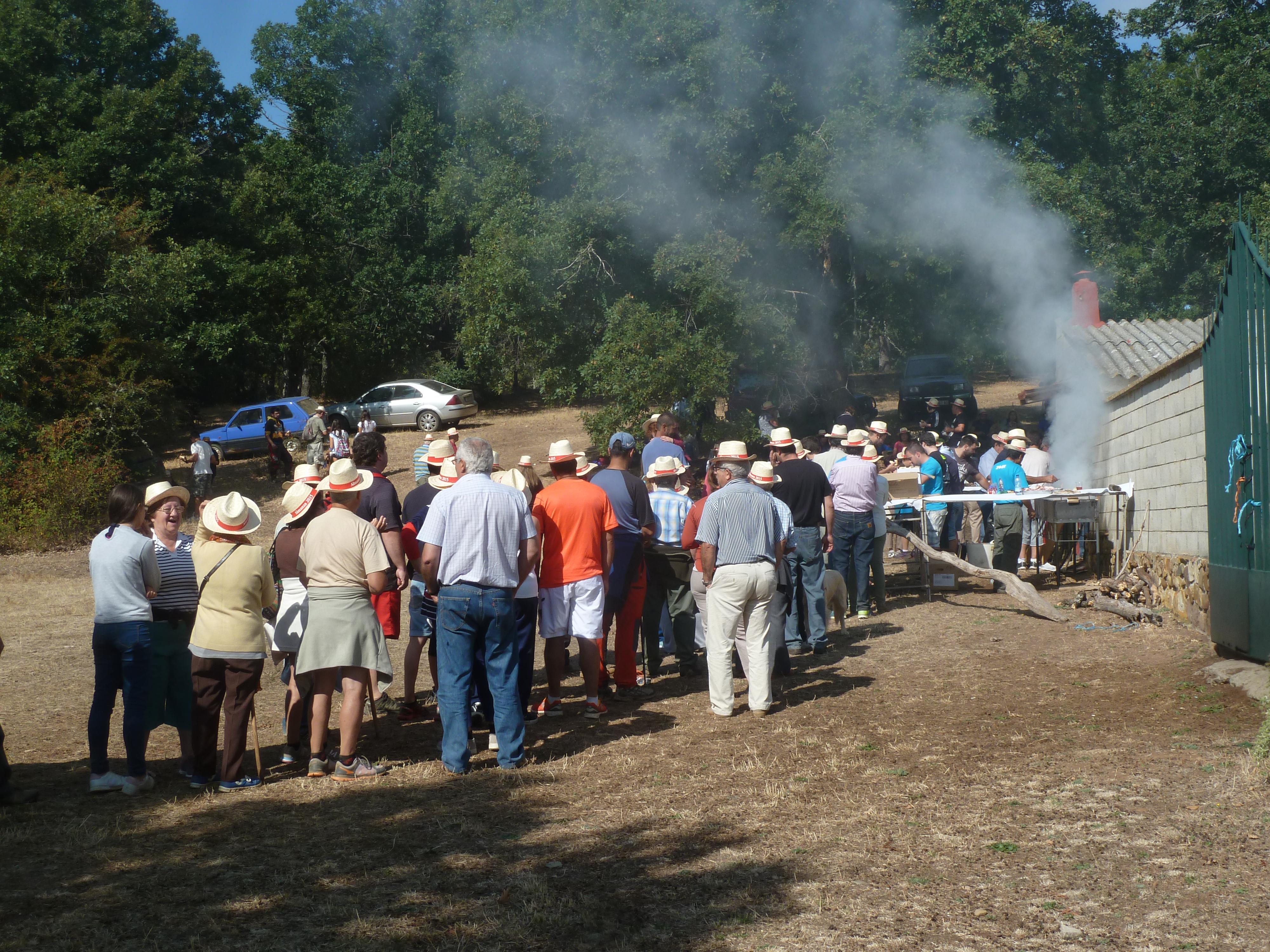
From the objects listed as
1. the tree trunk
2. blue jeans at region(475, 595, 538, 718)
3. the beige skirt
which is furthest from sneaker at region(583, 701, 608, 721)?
the tree trunk

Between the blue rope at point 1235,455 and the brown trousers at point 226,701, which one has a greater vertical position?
the blue rope at point 1235,455

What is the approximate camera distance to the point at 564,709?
7781 mm

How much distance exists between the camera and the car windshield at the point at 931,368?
26328 millimetres

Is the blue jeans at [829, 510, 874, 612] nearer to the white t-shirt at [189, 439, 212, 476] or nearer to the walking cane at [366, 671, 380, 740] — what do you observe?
the walking cane at [366, 671, 380, 740]

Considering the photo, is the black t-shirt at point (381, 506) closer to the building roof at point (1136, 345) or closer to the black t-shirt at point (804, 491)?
the black t-shirt at point (804, 491)

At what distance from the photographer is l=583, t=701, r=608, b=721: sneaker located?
24.2 feet

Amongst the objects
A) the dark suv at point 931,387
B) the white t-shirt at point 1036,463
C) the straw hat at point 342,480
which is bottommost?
the straw hat at point 342,480

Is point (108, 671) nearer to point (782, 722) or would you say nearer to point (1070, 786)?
point (782, 722)

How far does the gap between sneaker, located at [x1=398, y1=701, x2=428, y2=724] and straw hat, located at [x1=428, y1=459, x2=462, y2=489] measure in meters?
1.47

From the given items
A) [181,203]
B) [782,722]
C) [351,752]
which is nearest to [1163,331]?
[782,722]

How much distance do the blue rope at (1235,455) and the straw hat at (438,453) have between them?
5402mm

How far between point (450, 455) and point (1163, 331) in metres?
11.8

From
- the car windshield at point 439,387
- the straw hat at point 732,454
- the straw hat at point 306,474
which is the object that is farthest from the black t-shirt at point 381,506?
the car windshield at point 439,387

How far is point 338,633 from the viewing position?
589 cm
